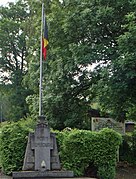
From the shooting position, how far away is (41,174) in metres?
10.3

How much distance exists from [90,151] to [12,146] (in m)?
2.56

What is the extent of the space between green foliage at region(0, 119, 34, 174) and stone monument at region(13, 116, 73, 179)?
0.69 m

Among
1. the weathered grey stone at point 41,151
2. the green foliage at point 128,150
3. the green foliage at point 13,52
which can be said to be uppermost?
the green foliage at point 13,52

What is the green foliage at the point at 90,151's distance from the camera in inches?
452

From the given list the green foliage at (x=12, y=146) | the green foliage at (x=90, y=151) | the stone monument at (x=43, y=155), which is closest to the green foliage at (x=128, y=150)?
the green foliage at (x=90, y=151)

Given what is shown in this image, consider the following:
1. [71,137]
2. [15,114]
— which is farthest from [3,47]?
[71,137]

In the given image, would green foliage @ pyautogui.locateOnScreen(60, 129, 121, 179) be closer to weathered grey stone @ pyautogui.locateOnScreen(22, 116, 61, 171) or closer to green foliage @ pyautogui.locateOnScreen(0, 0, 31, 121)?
weathered grey stone @ pyautogui.locateOnScreen(22, 116, 61, 171)

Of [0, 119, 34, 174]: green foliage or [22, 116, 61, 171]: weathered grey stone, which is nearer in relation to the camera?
[22, 116, 61, 171]: weathered grey stone

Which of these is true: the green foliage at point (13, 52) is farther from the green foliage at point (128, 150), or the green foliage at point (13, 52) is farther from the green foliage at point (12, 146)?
the green foliage at point (12, 146)

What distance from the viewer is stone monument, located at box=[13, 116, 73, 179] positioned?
10.5m

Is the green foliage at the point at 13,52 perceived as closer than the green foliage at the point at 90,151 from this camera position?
No

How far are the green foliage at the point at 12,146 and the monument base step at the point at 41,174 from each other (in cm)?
122

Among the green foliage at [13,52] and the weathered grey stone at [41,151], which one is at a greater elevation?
the green foliage at [13,52]

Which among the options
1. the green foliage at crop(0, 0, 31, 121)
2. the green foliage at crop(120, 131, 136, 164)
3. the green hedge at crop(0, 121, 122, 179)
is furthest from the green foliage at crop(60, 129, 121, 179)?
the green foliage at crop(0, 0, 31, 121)
